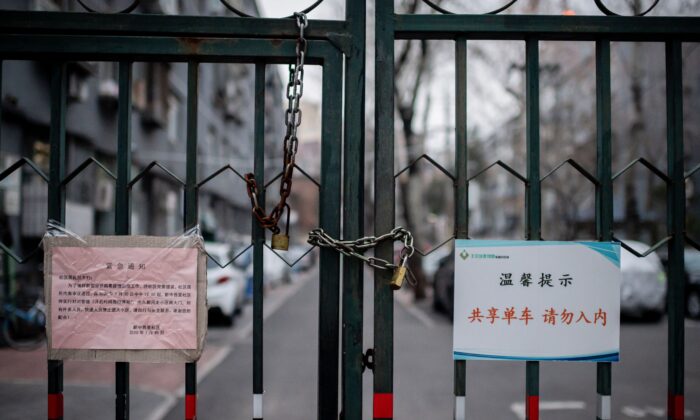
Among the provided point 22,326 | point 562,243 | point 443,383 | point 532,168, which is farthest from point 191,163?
point 22,326

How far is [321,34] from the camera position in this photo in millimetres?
2090

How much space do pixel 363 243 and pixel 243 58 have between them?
80 cm

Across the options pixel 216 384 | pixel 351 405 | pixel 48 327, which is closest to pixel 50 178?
pixel 48 327

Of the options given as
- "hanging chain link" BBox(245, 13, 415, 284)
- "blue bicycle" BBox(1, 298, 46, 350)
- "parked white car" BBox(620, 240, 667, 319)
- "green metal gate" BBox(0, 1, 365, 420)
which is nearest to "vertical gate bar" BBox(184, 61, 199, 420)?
"green metal gate" BBox(0, 1, 365, 420)

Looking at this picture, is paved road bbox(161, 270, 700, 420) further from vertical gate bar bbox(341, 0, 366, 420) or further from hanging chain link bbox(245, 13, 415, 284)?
hanging chain link bbox(245, 13, 415, 284)

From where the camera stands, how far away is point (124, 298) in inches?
80.4

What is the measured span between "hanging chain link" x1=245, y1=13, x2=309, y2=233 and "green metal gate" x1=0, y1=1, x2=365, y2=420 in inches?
2.3

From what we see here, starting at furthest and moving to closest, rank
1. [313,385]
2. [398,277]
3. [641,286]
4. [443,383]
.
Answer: [641,286], [443,383], [313,385], [398,277]

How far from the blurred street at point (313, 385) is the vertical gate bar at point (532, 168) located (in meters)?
3.77

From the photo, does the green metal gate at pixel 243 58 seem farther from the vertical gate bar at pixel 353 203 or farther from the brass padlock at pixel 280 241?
the brass padlock at pixel 280 241

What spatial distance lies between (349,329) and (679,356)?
3.95ft

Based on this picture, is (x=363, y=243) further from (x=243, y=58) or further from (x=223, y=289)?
(x=223, y=289)

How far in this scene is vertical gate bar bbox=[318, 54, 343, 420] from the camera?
208 cm

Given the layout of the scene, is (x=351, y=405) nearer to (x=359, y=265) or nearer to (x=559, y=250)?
(x=359, y=265)
